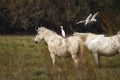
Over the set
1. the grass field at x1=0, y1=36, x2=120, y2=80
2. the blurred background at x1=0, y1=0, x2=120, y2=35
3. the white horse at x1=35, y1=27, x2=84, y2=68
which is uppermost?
the blurred background at x1=0, y1=0, x2=120, y2=35

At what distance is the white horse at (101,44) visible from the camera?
490 inches

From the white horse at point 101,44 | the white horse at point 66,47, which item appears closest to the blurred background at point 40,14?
the white horse at point 101,44

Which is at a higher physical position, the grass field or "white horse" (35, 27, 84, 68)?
"white horse" (35, 27, 84, 68)

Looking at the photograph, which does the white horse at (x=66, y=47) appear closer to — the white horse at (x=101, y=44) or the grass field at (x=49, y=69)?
the grass field at (x=49, y=69)

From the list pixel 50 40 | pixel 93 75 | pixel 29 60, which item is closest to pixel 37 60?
pixel 29 60

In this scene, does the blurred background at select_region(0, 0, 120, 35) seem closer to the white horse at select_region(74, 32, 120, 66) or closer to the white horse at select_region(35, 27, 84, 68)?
the white horse at select_region(74, 32, 120, 66)

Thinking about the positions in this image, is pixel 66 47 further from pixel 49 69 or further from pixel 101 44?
pixel 49 69

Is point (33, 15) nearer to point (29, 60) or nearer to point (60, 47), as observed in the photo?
point (29, 60)

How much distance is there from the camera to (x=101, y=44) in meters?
12.8

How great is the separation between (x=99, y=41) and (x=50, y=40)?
1.46m

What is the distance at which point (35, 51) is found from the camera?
17.6 metres

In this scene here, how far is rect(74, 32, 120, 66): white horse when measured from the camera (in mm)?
12438

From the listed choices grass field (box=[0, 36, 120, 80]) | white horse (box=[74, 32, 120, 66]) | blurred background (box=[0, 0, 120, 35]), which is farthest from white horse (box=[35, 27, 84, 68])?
blurred background (box=[0, 0, 120, 35])

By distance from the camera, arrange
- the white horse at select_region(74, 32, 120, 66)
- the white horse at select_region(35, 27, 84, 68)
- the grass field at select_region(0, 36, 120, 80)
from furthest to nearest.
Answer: the white horse at select_region(74, 32, 120, 66) → the white horse at select_region(35, 27, 84, 68) → the grass field at select_region(0, 36, 120, 80)
